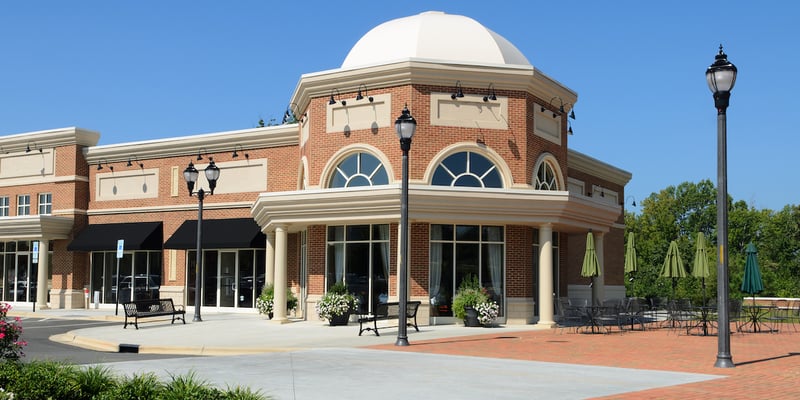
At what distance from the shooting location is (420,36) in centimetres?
2691

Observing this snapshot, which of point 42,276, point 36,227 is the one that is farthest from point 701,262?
point 42,276

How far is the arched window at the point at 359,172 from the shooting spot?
25.6 m

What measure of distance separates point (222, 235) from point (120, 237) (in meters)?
5.54

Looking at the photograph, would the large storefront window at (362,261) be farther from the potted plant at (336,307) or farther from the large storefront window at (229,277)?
the large storefront window at (229,277)

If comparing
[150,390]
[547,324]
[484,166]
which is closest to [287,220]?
[484,166]

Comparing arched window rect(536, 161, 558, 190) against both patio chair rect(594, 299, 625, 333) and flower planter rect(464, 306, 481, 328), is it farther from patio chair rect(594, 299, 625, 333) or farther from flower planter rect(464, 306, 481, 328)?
flower planter rect(464, 306, 481, 328)

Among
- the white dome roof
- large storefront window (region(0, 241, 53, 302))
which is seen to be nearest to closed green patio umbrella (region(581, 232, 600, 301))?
the white dome roof

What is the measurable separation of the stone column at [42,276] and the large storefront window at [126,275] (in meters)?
1.95

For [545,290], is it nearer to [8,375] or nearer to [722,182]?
[722,182]

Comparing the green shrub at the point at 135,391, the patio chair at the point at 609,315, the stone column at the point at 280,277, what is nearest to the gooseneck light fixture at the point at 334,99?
the stone column at the point at 280,277

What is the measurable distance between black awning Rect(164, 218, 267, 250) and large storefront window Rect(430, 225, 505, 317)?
886 centimetres

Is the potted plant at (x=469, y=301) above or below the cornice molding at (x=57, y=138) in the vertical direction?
below

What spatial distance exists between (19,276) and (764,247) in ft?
220

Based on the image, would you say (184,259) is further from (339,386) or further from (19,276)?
(339,386)
